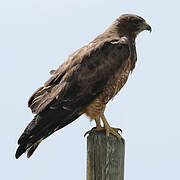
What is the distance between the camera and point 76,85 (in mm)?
7336

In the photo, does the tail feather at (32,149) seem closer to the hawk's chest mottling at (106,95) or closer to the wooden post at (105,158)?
the wooden post at (105,158)

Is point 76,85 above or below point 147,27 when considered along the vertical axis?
below

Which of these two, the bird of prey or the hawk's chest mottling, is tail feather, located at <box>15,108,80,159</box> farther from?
the hawk's chest mottling

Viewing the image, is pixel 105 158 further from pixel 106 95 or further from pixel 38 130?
pixel 106 95

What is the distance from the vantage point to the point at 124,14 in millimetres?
8531

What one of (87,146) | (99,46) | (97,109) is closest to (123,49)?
(99,46)

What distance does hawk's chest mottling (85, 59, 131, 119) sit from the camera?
292 inches

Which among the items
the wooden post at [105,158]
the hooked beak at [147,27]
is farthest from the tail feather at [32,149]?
the hooked beak at [147,27]

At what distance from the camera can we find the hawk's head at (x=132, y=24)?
27.3 ft

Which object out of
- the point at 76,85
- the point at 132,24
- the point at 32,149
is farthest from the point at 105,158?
the point at 132,24

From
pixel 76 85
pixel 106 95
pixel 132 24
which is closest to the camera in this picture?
pixel 76 85

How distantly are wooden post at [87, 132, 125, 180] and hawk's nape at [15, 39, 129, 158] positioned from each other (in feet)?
3.78

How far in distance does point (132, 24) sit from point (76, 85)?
5.09 feet

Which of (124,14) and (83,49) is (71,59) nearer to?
(83,49)
